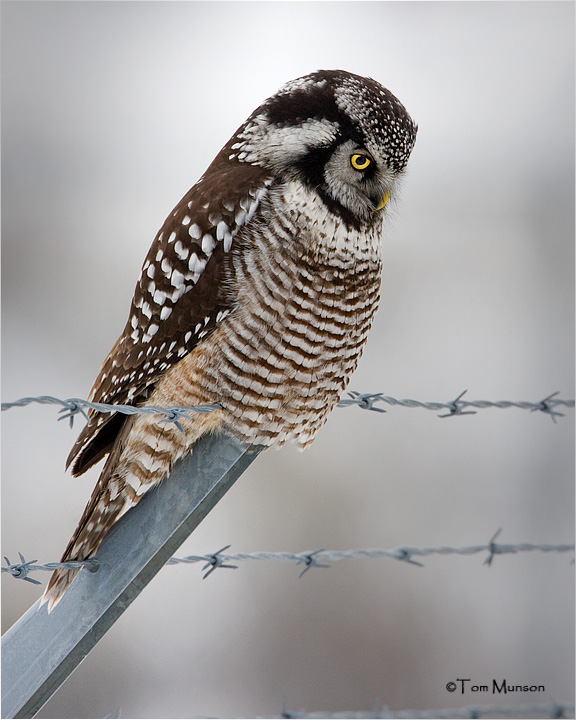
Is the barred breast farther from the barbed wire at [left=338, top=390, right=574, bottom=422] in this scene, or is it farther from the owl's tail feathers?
the owl's tail feathers

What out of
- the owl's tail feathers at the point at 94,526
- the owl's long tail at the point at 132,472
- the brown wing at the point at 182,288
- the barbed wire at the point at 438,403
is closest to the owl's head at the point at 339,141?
the brown wing at the point at 182,288

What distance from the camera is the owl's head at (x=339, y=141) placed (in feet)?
6.47

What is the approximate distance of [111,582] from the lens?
1.60 m

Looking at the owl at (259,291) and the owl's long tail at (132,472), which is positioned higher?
the owl at (259,291)

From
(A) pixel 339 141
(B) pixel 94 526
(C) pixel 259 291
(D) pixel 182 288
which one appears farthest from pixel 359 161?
(B) pixel 94 526

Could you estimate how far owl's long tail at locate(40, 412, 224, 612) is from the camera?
1754 millimetres

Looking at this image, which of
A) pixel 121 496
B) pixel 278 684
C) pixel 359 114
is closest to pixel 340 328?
pixel 359 114

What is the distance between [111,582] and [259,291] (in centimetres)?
82

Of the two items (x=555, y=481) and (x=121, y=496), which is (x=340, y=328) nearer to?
(x=121, y=496)

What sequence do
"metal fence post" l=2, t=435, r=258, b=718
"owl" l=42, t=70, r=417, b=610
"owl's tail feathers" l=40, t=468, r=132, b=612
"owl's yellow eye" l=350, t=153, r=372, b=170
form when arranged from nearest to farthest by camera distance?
"metal fence post" l=2, t=435, r=258, b=718
"owl's tail feathers" l=40, t=468, r=132, b=612
"owl" l=42, t=70, r=417, b=610
"owl's yellow eye" l=350, t=153, r=372, b=170

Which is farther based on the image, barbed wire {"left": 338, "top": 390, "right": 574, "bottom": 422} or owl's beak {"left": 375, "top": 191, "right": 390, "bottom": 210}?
owl's beak {"left": 375, "top": 191, "right": 390, "bottom": 210}

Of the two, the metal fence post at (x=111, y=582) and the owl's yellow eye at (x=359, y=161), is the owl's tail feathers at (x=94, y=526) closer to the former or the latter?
the metal fence post at (x=111, y=582)

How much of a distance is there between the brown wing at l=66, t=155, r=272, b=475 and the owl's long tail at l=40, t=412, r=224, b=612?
102mm

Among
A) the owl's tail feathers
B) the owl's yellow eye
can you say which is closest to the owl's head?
the owl's yellow eye
